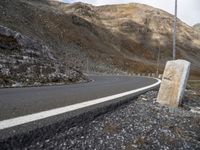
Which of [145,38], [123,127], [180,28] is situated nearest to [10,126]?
[123,127]

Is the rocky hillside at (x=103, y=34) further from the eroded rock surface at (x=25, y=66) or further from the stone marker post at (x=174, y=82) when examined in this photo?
the stone marker post at (x=174, y=82)

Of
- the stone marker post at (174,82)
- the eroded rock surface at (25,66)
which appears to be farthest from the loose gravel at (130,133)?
the eroded rock surface at (25,66)

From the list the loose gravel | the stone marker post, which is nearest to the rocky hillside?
the stone marker post

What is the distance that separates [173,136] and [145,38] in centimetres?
12118

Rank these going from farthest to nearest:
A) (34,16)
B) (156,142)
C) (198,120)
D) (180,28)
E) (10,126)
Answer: (180,28)
(34,16)
(198,120)
(156,142)
(10,126)

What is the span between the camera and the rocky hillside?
72125 mm

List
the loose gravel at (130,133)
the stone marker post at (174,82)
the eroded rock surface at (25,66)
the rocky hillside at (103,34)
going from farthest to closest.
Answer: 1. the rocky hillside at (103,34)
2. the eroded rock surface at (25,66)
3. the stone marker post at (174,82)
4. the loose gravel at (130,133)

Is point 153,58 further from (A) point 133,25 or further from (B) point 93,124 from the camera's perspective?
(B) point 93,124

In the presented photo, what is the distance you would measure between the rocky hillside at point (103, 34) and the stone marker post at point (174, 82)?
3833cm

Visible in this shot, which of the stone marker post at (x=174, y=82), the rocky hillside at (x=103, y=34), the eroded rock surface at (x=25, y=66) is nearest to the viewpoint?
the stone marker post at (x=174, y=82)

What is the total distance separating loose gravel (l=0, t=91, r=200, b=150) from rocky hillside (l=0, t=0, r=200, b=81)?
1604 inches

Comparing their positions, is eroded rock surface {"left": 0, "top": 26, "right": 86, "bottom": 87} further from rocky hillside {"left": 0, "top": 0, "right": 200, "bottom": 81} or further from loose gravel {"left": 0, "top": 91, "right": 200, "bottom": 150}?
rocky hillside {"left": 0, "top": 0, "right": 200, "bottom": 81}

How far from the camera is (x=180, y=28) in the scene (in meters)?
151

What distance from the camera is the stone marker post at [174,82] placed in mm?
9883
